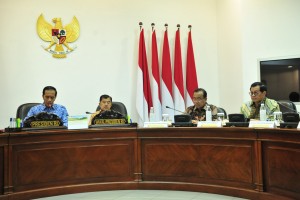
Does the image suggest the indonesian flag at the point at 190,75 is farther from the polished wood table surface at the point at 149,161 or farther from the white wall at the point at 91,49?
the polished wood table surface at the point at 149,161

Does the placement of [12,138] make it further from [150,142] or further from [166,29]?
[166,29]

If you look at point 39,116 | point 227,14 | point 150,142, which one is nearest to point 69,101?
point 39,116

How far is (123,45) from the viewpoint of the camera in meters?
5.55

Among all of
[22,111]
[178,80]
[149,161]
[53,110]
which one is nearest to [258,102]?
[149,161]

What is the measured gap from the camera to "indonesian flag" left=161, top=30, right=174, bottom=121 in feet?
17.8

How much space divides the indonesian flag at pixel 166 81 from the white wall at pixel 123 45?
0.97ft

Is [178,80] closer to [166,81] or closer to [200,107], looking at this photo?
[166,81]

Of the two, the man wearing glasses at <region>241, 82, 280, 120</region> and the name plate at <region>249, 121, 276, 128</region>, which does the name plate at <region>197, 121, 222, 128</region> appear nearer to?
the name plate at <region>249, 121, 276, 128</region>

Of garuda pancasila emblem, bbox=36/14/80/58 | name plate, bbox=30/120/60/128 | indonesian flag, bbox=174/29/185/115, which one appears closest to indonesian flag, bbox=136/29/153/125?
indonesian flag, bbox=174/29/185/115

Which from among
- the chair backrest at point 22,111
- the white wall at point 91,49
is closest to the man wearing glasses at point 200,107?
the white wall at point 91,49

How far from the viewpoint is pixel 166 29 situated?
5656 mm

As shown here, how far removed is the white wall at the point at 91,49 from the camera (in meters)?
4.98

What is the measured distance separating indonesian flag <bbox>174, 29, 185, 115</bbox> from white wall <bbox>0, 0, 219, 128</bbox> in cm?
19

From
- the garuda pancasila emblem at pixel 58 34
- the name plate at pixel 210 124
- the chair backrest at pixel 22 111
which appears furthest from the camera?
the garuda pancasila emblem at pixel 58 34
